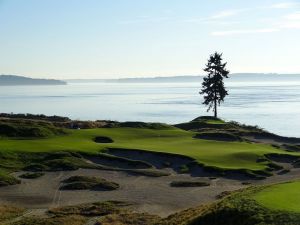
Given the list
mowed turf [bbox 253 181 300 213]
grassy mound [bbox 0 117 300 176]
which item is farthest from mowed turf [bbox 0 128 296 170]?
mowed turf [bbox 253 181 300 213]

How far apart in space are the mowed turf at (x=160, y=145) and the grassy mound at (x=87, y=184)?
865 centimetres

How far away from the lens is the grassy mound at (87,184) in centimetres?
3719

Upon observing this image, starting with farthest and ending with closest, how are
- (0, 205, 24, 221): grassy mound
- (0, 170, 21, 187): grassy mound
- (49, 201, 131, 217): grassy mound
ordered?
(0, 170, 21, 187): grassy mound, (49, 201, 131, 217): grassy mound, (0, 205, 24, 221): grassy mound

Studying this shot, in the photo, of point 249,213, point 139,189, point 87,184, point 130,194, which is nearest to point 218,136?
point 139,189

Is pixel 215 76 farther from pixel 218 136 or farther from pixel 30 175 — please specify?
pixel 30 175

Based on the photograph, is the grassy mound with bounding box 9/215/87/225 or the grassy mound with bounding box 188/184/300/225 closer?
the grassy mound with bounding box 188/184/300/225

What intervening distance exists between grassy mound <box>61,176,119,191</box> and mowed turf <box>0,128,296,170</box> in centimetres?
865

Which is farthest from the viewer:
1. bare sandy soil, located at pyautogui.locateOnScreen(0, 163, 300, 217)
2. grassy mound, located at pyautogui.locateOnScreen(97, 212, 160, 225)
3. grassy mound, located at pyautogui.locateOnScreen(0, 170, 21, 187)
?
grassy mound, located at pyautogui.locateOnScreen(0, 170, 21, 187)

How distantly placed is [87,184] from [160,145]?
674 inches

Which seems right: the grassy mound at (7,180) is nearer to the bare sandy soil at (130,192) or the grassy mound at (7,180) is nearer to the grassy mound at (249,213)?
the bare sandy soil at (130,192)

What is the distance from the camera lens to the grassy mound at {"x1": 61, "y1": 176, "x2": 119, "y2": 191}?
3719 cm

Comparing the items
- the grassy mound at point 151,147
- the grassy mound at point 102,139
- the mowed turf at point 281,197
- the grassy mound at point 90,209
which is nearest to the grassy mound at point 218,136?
the grassy mound at point 151,147

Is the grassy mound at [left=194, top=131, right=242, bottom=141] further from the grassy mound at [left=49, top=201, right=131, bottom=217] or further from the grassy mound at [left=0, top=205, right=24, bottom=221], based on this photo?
the grassy mound at [left=0, top=205, right=24, bottom=221]

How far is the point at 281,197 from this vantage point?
23.2 meters
